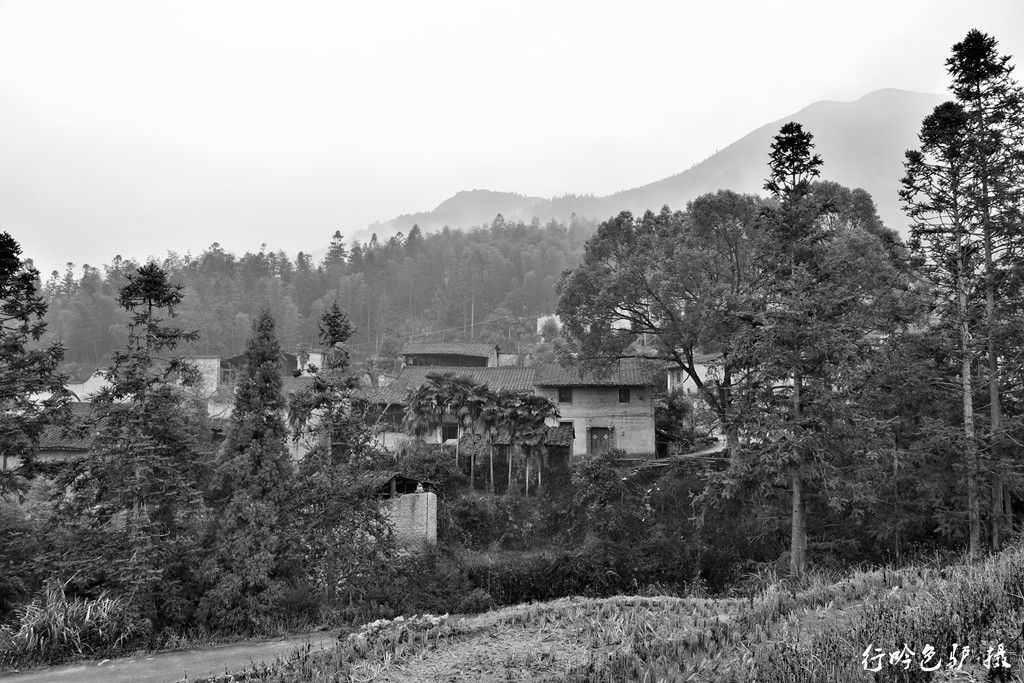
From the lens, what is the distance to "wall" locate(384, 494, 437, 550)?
77.2 feet

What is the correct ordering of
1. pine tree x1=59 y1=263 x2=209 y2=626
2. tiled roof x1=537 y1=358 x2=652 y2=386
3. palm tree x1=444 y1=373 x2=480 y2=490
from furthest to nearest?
1. tiled roof x1=537 y1=358 x2=652 y2=386
2. palm tree x1=444 y1=373 x2=480 y2=490
3. pine tree x1=59 y1=263 x2=209 y2=626

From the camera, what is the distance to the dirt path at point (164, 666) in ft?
41.3

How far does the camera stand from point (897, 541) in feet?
61.3

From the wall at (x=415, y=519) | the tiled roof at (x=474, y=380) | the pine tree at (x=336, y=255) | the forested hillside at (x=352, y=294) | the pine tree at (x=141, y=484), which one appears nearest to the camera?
the pine tree at (x=141, y=484)

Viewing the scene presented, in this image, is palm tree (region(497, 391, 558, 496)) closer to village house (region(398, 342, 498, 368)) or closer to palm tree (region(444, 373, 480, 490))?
palm tree (region(444, 373, 480, 490))

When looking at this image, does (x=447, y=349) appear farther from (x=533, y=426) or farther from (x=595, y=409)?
(x=533, y=426)

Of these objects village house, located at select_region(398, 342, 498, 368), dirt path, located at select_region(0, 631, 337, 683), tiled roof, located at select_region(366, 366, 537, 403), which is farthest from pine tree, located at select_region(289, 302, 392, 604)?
village house, located at select_region(398, 342, 498, 368)

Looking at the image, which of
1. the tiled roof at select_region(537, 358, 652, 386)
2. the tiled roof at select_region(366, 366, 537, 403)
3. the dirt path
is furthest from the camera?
the tiled roof at select_region(366, 366, 537, 403)

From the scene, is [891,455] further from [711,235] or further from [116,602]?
[116,602]

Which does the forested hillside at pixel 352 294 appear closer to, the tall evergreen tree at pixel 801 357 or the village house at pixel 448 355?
the village house at pixel 448 355

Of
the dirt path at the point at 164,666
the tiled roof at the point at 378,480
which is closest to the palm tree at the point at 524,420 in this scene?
the tiled roof at the point at 378,480

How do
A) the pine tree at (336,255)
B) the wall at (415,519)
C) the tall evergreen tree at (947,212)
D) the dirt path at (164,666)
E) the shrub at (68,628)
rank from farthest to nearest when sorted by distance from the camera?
the pine tree at (336,255)
the wall at (415,519)
the tall evergreen tree at (947,212)
the shrub at (68,628)
the dirt path at (164,666)

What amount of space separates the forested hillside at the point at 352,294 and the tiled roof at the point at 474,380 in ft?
69.0

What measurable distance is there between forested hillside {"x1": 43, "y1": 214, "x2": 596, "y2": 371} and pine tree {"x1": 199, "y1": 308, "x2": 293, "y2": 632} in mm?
40263
